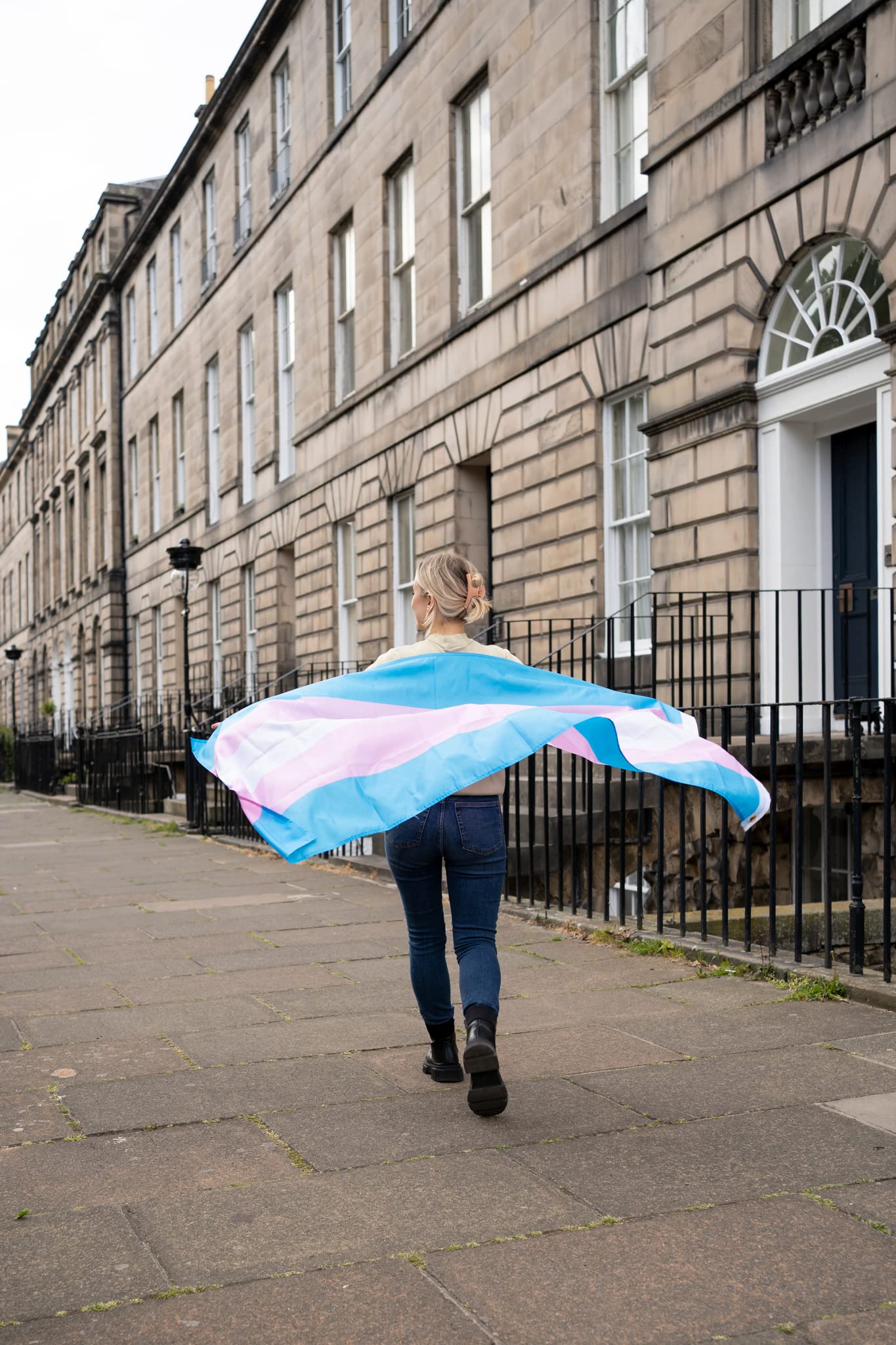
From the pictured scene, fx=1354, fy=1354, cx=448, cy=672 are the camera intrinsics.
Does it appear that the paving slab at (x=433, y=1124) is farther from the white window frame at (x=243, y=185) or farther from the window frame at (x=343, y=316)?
the white window frame at (x=243, y=185)

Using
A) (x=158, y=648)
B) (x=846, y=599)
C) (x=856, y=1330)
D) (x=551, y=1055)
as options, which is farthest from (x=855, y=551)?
(x=158, y=648)

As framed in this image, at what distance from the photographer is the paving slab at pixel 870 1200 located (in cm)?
352

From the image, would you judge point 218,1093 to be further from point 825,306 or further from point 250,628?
point 250,628

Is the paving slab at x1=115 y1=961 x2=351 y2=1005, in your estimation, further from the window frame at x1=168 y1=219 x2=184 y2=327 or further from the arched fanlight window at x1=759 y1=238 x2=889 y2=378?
the window frame at x1=168 y1=219 x2=184 y2=327

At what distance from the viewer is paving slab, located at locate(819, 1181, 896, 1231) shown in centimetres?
352

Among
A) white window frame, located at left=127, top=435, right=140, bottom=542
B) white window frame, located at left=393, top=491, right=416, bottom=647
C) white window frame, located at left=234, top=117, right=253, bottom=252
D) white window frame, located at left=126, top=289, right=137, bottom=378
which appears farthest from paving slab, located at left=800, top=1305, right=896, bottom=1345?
white window frame, located at left=126, top=289, right=137, bottom=378

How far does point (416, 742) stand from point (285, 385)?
20.5 m

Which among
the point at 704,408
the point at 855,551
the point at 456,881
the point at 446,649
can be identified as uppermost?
the point at 704,408

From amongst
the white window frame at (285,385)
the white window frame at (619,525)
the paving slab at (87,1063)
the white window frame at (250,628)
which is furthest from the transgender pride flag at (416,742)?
the white window frame at (250,628)

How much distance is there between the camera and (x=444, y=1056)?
4.97 metres

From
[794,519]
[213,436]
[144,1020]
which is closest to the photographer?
[144,1020]

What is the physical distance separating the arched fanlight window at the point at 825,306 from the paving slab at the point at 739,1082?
640cm

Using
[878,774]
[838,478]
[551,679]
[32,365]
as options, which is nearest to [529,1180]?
[551,679]

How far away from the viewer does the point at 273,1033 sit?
5785 millimetres
